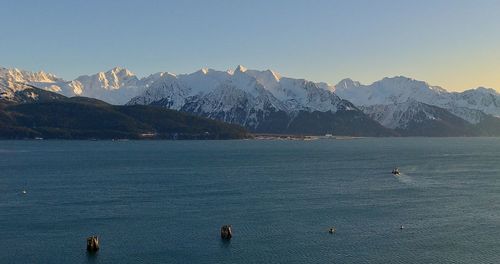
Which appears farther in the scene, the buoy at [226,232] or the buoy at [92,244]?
the buoy at [226,232]

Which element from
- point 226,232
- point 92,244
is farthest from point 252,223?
point 92,244

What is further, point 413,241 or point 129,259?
point 413,241

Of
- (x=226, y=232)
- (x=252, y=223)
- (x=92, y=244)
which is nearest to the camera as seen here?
(x=92, y=244)

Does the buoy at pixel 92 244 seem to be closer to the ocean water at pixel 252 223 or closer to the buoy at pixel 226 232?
the ocean water at pixel 252 223

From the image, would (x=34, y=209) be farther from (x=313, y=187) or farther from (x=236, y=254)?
(x=313, y=187)

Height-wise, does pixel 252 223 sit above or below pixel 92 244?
above

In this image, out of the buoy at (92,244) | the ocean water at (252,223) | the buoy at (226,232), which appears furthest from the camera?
the buoy at (226,232)

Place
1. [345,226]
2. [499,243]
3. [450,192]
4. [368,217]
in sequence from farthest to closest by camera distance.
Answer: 1. [450,192]
2. [368,217]
3. [345,226]
4. [499,243]

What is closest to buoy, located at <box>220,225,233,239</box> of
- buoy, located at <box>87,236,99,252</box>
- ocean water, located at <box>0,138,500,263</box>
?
ocean water, located at <box>0,138,500,263</box>

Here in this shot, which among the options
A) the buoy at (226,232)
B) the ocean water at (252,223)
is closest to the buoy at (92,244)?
the ocean water at (252,223)

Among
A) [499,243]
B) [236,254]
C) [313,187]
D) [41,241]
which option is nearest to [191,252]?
[236,254]

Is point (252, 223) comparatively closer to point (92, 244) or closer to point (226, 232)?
point (226, 232)
